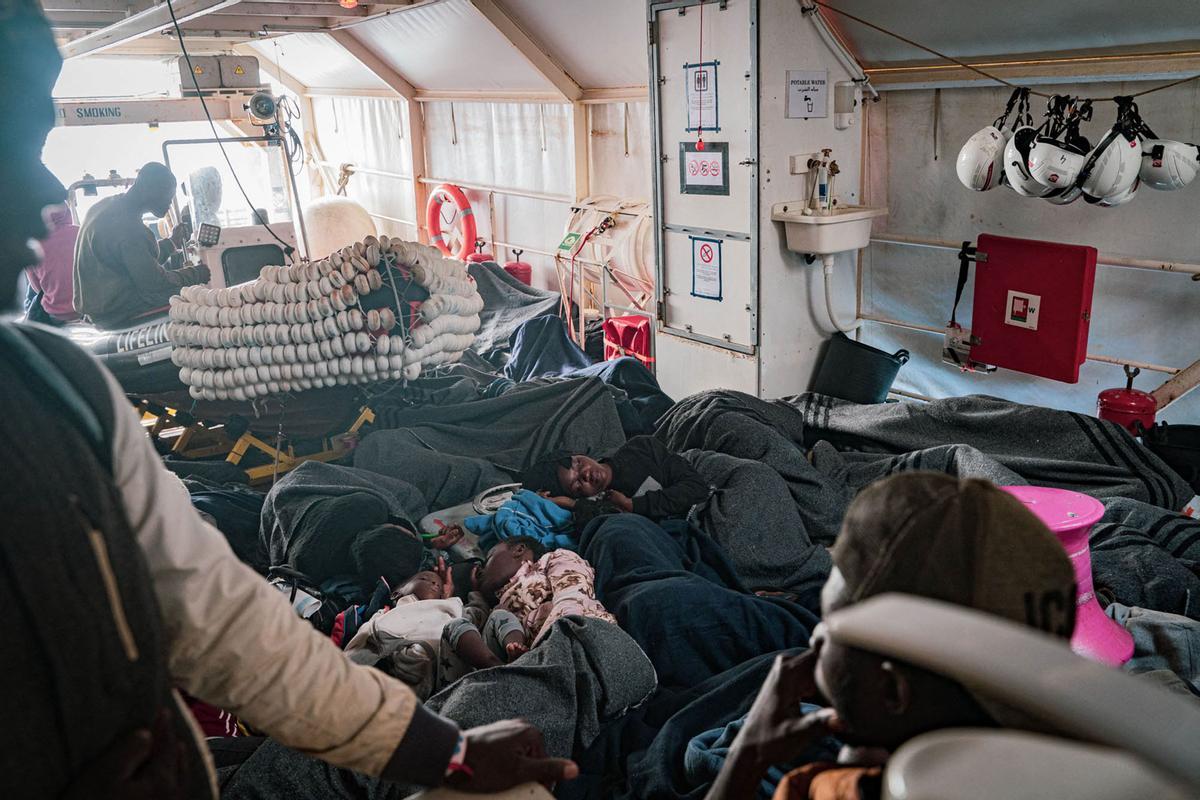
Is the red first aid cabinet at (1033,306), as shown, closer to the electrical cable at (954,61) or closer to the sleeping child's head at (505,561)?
the electrical cable at (954,61)

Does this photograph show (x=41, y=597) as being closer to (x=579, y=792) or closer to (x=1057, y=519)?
(x=579, y=792)

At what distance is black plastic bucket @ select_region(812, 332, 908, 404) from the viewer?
455cm

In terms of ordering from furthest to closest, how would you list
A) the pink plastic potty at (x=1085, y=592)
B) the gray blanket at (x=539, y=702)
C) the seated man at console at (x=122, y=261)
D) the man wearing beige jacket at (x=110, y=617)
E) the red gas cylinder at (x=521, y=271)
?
the red gas cylinder at (x=521, y=271)
the seated man at console at (x=122, y=261)
the pink plastic potty at (x=1085, y=592)
the gray blanket at (x=539, y=702)
the man wearing beige jacket at (x=110, y=617)

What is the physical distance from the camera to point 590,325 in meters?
6.52

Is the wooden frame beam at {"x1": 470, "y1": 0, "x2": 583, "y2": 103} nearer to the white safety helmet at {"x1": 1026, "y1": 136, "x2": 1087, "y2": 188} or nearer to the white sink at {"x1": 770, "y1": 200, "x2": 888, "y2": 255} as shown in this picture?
the white sink at {"x1": 770, "y1": 200, "x2": 888, "y2": 255}

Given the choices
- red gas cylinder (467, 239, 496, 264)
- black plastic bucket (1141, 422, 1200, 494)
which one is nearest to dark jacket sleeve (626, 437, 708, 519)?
black plastic bucket (1141, 422, 1200, 494)

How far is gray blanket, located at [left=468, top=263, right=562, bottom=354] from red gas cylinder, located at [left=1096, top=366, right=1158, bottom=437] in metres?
3.31

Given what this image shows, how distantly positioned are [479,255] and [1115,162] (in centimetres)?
490

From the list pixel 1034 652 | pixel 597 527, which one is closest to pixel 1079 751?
pixel 1034 652

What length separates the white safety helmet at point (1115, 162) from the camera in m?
3.32

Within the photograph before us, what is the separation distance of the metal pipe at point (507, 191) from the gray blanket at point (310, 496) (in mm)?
3502

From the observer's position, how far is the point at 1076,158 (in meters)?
3.39

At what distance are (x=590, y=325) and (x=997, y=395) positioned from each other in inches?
112

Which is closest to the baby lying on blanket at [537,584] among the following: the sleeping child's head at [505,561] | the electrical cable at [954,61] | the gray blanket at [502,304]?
the sleeping child's head at [505,561]
